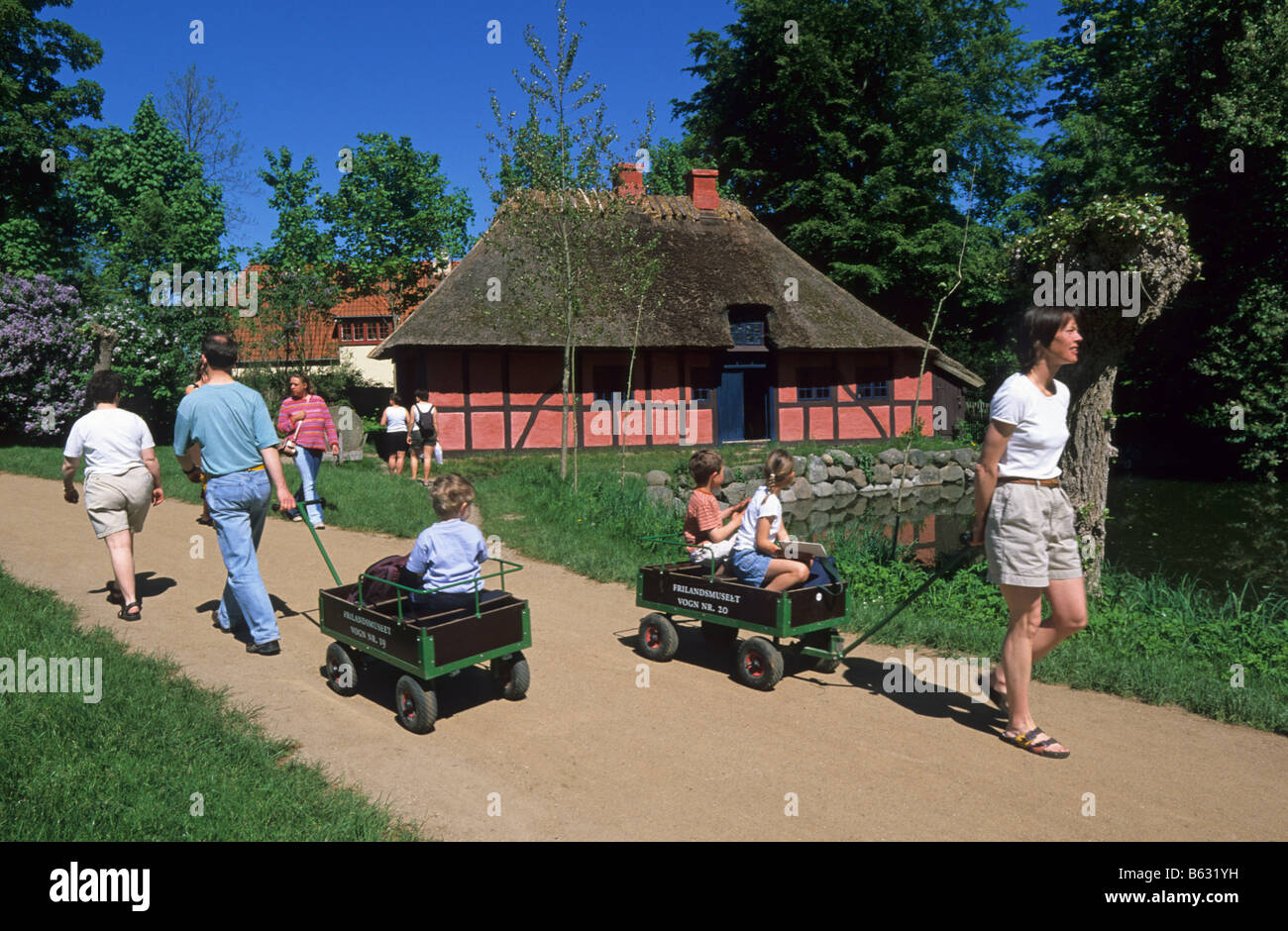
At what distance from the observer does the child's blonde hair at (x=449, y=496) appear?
4.95 metres

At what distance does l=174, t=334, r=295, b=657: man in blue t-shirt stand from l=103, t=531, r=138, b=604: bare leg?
1024 mm

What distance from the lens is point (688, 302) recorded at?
21812 mm

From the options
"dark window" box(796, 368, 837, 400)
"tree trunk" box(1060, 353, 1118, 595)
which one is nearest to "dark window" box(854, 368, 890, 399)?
"dark window" box(796, 368, 837, 400)

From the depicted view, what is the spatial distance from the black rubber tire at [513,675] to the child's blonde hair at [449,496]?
0.90 meters

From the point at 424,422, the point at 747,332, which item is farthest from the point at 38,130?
the point at 747,332

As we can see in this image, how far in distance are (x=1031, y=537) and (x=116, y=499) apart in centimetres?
607

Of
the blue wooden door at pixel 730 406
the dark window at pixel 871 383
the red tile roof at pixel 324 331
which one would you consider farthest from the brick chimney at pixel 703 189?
the red tile roof at pixel 324 331

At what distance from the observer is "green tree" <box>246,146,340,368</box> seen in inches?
1042

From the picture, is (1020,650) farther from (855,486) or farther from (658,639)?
(855,486)

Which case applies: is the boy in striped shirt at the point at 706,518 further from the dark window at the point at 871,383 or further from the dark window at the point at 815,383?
the dark window at the point at 871,383

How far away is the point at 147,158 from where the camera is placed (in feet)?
93.5

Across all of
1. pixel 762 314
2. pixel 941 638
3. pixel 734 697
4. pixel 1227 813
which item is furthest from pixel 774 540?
pixel 762 314

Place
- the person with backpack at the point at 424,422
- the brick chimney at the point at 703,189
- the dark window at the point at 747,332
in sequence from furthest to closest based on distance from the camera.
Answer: the brick chimney at the point at 703,189 → the dark window at the point at 747,332 → the person with backpack at the point at 424,422

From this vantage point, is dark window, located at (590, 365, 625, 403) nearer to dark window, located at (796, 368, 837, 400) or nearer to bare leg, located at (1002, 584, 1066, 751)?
dark window, located at (796, 368, 837, 400)
